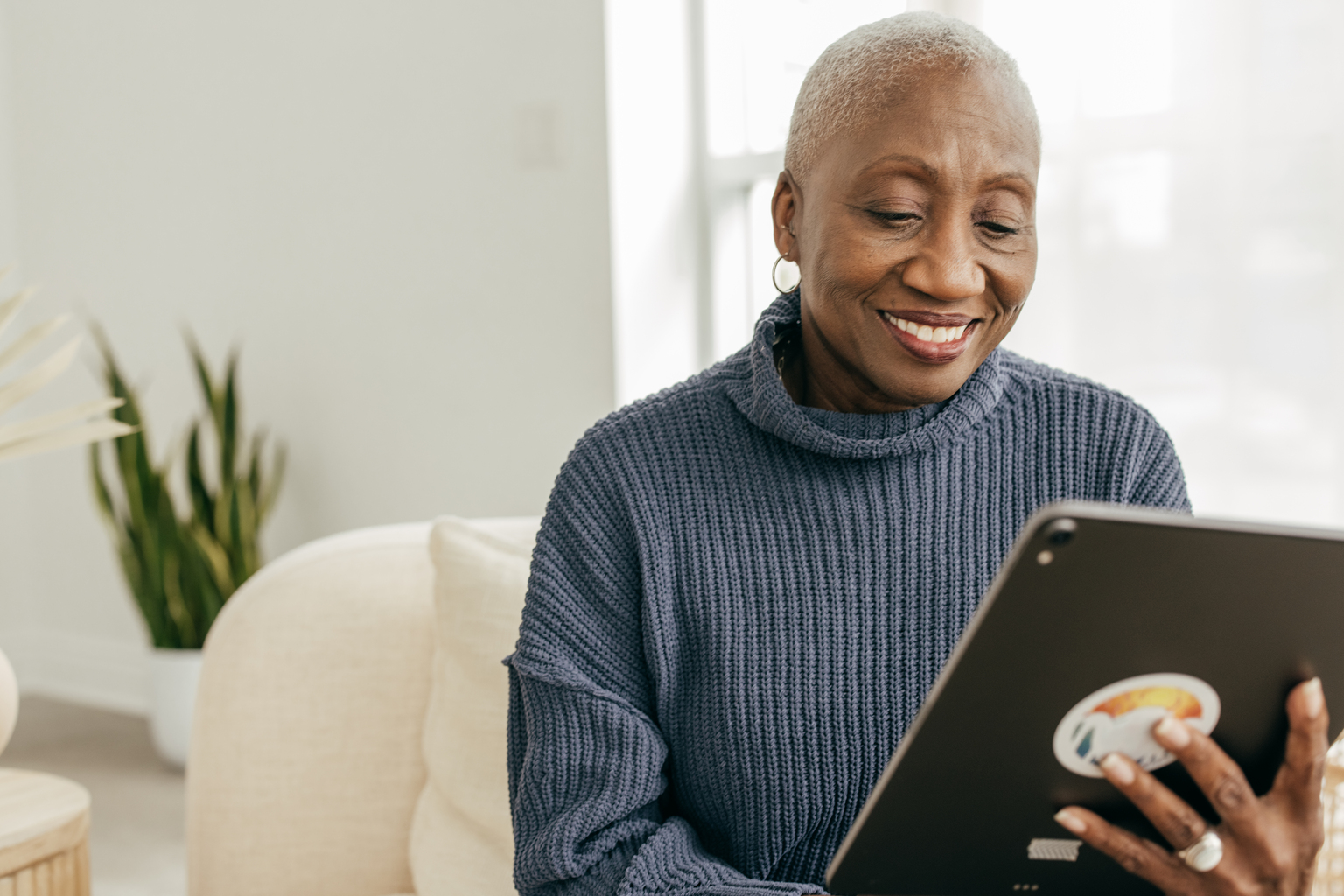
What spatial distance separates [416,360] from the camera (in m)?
2.78

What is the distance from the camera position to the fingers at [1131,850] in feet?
2.30

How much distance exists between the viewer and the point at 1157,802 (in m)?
0.69

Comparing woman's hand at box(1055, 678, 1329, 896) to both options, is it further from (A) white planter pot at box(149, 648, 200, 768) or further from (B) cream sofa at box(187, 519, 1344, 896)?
(A) white planter pot at box(149, 648, 200, 768)

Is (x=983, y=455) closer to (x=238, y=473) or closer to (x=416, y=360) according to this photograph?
(x=416, y=360)

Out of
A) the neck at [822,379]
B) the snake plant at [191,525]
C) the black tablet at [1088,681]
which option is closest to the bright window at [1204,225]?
the neck at [822,379]

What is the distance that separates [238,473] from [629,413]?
Result: 242 centimetres

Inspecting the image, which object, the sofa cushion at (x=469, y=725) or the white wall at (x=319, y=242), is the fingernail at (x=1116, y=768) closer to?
the sofa cushion at (x=469, y=725)

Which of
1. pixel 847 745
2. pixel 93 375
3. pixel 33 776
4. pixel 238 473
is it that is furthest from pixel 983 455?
pixel 93 375

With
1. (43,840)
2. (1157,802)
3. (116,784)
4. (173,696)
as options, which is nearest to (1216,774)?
(1157,802)

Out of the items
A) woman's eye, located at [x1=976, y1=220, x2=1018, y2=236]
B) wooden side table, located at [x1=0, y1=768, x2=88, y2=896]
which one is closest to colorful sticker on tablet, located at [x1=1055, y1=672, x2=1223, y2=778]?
woman's eye, located at [x1=976, y1=220, x2=1018, y2=236]

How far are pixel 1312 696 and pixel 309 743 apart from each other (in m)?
1.08

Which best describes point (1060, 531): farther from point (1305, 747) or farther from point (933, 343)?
point (933, 343)

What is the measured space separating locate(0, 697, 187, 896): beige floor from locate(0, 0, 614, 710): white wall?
0.62 feet

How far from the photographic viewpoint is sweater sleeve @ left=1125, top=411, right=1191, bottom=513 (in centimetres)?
101
